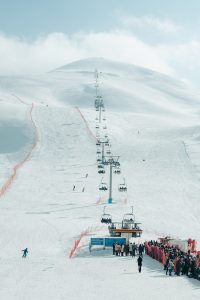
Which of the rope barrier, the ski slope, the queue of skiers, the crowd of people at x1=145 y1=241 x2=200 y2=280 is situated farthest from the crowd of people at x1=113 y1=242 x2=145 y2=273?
the rope barrier

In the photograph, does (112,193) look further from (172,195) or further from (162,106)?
(162,106)

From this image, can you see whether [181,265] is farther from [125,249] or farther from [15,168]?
[15,168]

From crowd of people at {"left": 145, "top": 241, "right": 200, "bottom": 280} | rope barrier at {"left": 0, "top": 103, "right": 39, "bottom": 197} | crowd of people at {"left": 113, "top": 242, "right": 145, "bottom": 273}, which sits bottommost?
crowd of people at {"left": 145, "top": 241, "right": 200, "bottom": 280}

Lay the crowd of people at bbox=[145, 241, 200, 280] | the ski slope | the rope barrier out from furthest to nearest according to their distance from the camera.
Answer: the rope barrier, the crowd of people at bbox=[145, 241, 200, 280], the ski slope

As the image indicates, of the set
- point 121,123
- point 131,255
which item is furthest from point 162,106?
point 131,255

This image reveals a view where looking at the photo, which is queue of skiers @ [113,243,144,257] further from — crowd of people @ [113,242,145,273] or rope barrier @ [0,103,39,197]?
rope barrier @ [0,103,39,197]

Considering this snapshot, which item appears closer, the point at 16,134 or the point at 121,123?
the point at 16,134

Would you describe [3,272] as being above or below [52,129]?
below

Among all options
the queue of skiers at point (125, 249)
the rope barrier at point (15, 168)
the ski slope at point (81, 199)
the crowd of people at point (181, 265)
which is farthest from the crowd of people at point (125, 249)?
the rope barrier at point (15, 168)
